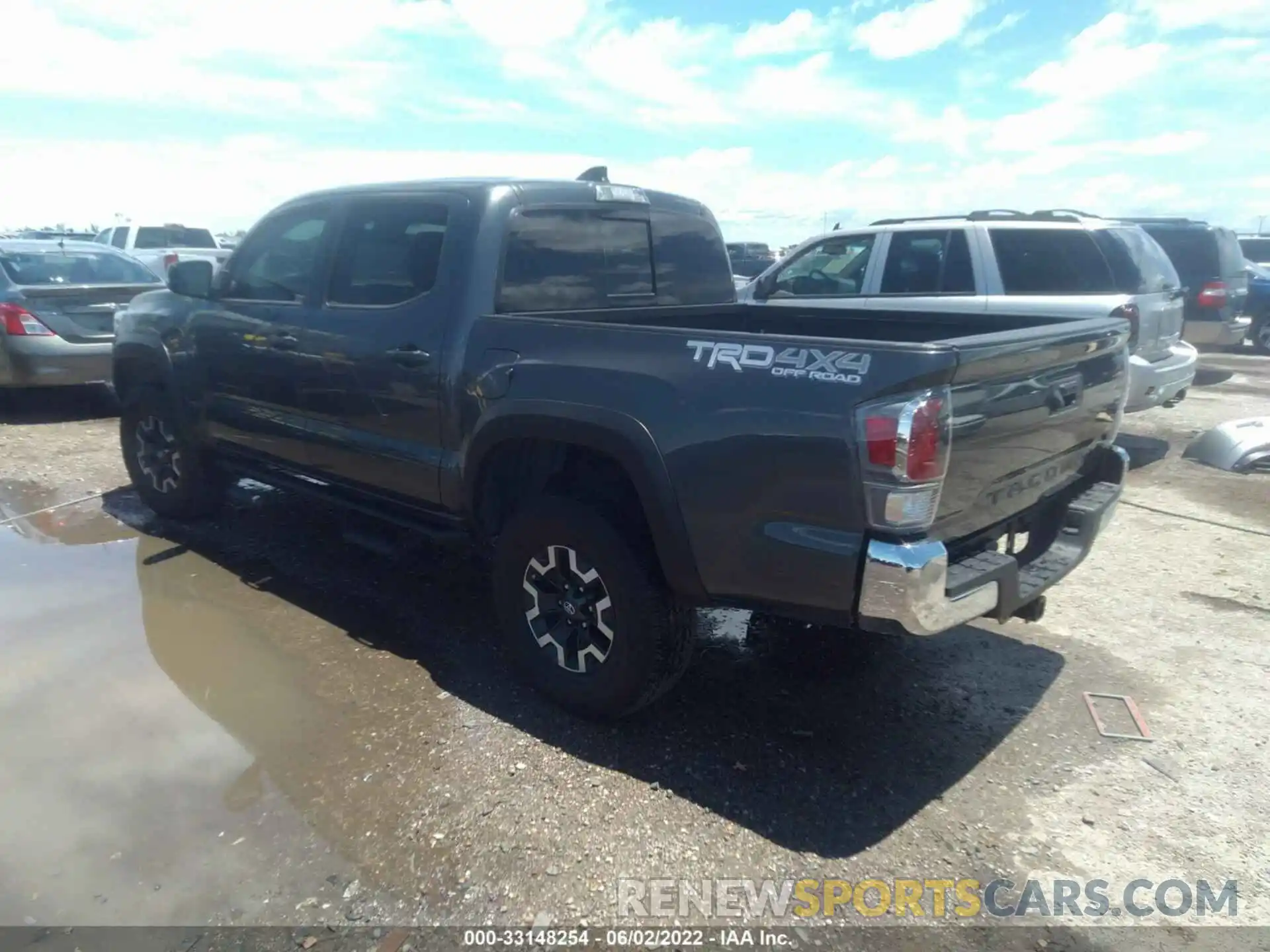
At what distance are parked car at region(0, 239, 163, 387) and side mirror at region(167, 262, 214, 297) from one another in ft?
12.6

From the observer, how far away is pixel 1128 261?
23.5 ft

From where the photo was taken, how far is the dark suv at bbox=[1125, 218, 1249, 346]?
1238 centimetres

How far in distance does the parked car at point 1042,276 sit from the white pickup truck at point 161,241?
12.3 meters

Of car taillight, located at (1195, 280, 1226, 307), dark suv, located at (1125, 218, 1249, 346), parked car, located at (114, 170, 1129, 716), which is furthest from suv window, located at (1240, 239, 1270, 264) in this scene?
parked car, located at (114, 170, 1129, 716)

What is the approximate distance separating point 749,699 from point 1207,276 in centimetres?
1191

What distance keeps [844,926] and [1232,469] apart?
6.41 meters

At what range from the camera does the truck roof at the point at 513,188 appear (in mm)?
3910

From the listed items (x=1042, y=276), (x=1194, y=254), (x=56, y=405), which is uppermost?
(x=1042, y=276)

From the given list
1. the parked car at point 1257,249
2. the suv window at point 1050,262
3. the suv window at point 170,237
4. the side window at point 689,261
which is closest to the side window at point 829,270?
the suv window at point 1050,262

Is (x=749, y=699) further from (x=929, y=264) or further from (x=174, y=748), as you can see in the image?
(x=929, y=264)

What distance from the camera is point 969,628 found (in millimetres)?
4422

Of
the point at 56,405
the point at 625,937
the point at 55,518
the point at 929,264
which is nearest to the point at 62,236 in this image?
the point at 56,405

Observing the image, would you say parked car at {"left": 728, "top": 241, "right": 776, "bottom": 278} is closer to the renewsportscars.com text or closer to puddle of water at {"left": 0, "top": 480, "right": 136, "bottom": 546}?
puddle of water at {"left": 0, "top": 480, "right": 136, "bottom": 546}

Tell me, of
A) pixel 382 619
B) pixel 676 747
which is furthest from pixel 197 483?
pixel 676 747
